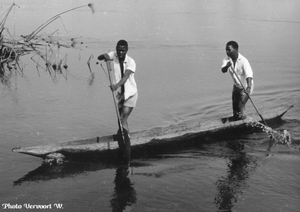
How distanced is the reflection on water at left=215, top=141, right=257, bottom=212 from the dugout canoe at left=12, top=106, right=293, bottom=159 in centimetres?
48

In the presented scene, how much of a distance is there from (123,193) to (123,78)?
1.58m

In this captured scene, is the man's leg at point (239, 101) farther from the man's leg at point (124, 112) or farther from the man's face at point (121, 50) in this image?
the man's face at point (121, 50)

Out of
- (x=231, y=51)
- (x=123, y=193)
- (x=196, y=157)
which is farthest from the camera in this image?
(x=231, y=51)

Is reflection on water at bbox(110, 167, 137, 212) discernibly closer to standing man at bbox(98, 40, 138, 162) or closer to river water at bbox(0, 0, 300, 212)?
river water at bbox(0, 0, 300, 212)

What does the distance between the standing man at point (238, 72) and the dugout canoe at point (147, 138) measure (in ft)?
1.62

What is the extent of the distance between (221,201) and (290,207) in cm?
86

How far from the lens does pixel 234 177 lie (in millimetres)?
6465

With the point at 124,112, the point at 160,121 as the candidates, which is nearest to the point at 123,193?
the point at 124,112

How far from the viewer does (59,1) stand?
106ft

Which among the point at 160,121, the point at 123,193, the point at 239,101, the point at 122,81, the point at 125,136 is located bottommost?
the point at 123,193

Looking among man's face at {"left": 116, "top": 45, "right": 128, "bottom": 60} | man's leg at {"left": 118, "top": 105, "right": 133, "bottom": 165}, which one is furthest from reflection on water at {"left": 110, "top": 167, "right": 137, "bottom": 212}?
man's face at {"left": 116, "top": 45, "right": 128, "bottom": 60}

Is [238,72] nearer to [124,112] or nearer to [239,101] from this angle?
[239,101]

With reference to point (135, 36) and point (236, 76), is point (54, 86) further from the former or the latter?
point (135, 36)

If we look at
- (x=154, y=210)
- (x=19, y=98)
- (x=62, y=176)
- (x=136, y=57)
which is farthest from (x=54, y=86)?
(x=154, y=210)
